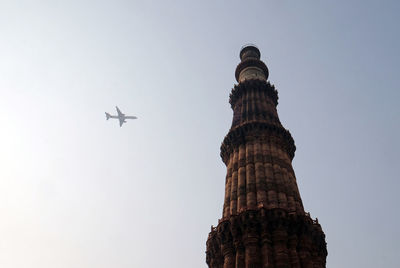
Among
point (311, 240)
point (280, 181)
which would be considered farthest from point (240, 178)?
point (311, 240)

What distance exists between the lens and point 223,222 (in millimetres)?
24812

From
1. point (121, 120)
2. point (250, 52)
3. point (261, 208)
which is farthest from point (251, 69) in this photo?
point (121, 120)

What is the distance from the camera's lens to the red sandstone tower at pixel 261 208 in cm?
2216

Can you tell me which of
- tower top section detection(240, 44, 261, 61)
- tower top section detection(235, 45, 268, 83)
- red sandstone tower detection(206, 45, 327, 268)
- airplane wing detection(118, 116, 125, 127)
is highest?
airplane wing detection(118, 116, 125, 127)

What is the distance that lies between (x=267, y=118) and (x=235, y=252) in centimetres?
1393

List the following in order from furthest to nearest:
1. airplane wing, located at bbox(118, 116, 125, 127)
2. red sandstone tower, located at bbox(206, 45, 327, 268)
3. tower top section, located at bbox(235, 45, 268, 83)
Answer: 1. airplane wing, located at bbox(118, 116, 125, 127)
2. tower top section, located at bbox(235, 45, 268, 83)
3. red sandstone tower, located at bbox(206, 45, 327, 268)

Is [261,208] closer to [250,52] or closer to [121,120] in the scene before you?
[250,52]

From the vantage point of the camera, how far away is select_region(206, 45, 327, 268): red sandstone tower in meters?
22.2

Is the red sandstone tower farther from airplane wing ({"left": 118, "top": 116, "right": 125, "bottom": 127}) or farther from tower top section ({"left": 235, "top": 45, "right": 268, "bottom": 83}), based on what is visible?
airplane wing ({"left": 118, "top": 116, "right": 125, "bottom": 127})

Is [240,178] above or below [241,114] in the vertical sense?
below

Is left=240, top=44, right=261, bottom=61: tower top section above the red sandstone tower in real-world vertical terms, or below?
above

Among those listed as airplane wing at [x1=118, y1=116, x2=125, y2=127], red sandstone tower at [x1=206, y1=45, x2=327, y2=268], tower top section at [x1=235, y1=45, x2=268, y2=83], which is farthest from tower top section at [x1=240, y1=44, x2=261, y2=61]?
airplane wing at [x1=118, y1=116, x2=125, y2=127]

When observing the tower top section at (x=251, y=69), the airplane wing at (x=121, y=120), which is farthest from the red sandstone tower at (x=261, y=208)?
the airplane wing at (x=121, y=120)

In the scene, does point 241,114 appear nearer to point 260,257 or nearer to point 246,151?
point 246,151
